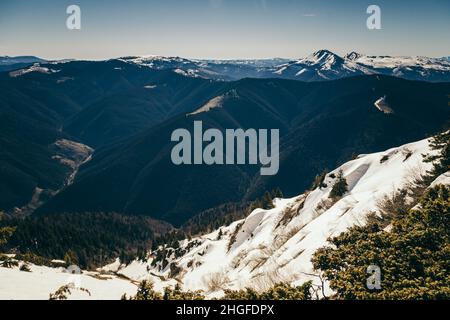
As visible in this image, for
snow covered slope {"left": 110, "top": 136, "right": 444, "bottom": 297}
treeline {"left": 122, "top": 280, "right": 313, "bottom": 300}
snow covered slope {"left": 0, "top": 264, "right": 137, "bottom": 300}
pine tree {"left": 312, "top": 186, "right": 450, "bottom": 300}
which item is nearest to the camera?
pine tree {"left": 312, "top": 186, "right": 450, "bottom": 300}

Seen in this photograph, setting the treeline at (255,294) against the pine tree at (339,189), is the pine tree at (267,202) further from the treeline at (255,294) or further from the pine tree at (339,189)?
the treeline at (255,294)

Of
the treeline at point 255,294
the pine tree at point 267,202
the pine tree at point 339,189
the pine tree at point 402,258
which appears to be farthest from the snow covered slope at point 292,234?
the treeline at point 255,294

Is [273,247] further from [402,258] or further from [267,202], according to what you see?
[267,202]

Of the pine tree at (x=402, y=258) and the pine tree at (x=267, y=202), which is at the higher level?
the pine tree at (x=402, y=258)

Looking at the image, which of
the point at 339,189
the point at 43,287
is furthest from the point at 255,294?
the point at 339,189

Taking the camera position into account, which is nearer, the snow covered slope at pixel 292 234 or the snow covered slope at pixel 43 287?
the snow covered slope at pixel 43 287

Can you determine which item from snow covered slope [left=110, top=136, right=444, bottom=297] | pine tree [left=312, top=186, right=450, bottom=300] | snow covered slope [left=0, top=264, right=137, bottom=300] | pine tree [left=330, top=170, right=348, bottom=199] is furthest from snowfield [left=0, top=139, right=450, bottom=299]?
pine tree [left=312, top=186, right=450, bottom=300]

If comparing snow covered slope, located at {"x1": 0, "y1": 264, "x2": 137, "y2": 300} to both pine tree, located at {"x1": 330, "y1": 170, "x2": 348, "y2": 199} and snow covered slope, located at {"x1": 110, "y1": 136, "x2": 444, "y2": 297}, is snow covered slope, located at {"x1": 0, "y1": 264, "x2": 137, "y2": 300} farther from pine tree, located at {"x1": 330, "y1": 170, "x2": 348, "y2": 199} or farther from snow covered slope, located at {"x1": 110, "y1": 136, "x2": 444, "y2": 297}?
pine tree, located at {"x1": 330, "y1": 170, "x2": 348, "y2": 199}
